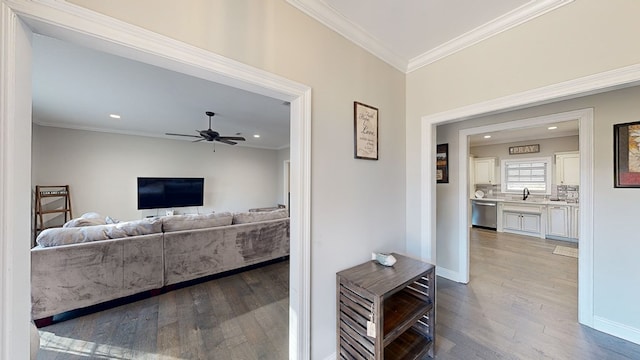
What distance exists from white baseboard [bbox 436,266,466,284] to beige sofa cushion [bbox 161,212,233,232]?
3.15m

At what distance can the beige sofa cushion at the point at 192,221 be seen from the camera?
280 centimetres

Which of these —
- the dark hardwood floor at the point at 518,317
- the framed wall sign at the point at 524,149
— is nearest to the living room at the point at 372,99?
the dark hardwood floor at the point at 518,317

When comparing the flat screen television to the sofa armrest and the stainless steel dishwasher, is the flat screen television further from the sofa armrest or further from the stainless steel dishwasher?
the stainless steel dishwasher

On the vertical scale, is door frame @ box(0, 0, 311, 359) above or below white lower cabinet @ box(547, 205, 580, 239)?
above

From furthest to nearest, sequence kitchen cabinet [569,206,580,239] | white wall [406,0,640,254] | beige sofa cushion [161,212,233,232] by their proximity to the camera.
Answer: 1. kitchen cabinet [569,206,580,239]
2. beige sofa cushion [161,212,233,232]
3. white wall [406,0,640,254]

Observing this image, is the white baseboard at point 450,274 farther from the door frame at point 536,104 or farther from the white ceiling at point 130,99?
the white ceiling at point 130,99

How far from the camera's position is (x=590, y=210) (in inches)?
81.4

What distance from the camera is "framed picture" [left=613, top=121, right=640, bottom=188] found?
6.22 feet

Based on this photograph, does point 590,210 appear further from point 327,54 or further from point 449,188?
point 327,54

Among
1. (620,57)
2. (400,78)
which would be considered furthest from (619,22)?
(400,78)

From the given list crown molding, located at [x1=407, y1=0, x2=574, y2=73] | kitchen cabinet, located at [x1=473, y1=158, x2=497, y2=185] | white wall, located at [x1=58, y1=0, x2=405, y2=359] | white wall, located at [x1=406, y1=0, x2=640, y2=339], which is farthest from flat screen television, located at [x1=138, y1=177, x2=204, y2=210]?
kitchen cabinet, located at [x1=473, y1=158, x2=497, y2=185]

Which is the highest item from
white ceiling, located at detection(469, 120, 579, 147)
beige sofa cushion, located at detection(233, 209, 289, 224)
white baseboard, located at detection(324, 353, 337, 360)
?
white ceiling, located at detection(469, 120, 579, 147)

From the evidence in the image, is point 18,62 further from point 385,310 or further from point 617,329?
point 617,329

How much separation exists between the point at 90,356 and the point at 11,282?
1593 millimetres
